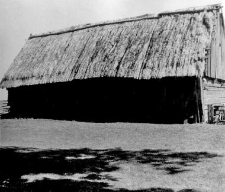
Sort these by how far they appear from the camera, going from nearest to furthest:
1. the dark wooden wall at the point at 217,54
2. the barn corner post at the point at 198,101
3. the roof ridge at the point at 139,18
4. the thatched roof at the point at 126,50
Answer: the barn corner post at the point at 198,101 < the thatched roof at the point at 126,50 < the dark wooden wall at the point at 217,54 < the roof ridge at the point at 139,18

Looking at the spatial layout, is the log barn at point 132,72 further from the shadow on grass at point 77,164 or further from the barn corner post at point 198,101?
the shadow on grass at point 77,164

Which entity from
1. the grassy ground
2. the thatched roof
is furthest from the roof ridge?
the grassy ground

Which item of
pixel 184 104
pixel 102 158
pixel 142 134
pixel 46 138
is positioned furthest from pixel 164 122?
pixel 102 158

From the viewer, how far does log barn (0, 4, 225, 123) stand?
49.9 ft

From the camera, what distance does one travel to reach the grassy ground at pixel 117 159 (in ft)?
A: 21.4

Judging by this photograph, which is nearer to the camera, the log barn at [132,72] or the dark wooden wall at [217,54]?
the log barn at [132,72]

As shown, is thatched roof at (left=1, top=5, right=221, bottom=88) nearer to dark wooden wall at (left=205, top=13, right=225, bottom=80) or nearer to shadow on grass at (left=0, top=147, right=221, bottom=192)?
dark wooden wall at (left=205, top=13, right=225, bottom=80)

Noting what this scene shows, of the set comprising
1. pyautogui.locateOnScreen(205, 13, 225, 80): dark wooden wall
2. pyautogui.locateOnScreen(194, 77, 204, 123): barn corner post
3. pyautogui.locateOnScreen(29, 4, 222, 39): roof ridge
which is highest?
pyautogui.locateOnScreen(29, 4, 222, 39): roof ridge

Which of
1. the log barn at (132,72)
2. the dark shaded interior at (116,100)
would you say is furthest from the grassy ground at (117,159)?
the log barn at (132,72)

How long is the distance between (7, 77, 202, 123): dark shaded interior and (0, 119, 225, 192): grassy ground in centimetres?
163

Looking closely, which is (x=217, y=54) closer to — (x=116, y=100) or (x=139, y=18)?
(x=139, y=18)

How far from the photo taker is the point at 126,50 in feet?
57.1

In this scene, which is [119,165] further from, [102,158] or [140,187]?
[140,187]

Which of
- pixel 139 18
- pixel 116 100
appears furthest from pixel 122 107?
pixel 139 18
